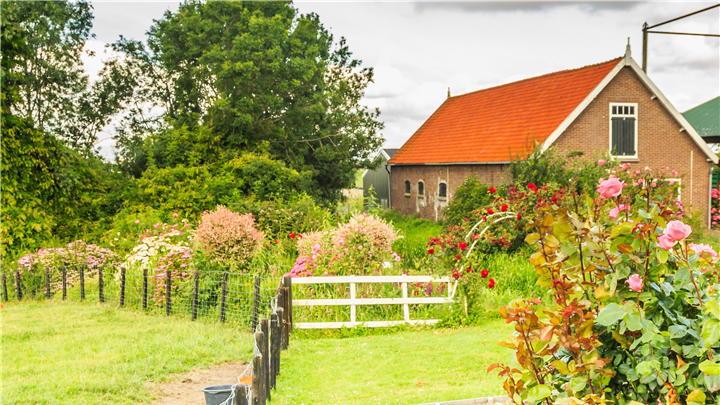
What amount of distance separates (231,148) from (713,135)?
80.2 ft

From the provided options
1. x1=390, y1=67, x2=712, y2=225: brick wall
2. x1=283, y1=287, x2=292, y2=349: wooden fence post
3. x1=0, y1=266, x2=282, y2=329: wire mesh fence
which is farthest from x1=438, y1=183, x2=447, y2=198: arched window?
x1=283, y1=287, x2=292, y2=349: wooden fence post

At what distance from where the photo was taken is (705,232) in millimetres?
21250

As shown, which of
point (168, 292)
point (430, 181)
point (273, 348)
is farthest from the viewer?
point (430, 181)

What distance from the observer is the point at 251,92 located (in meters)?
23.9

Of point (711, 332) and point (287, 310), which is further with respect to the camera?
point (287, 310)

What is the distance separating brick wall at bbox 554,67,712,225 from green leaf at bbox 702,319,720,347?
1869 cm

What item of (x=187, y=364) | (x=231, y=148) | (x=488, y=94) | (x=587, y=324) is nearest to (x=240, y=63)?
(x=231, y=148)

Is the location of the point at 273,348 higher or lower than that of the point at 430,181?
lower

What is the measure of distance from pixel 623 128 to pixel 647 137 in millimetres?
1150

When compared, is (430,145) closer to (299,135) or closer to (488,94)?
(488,94)

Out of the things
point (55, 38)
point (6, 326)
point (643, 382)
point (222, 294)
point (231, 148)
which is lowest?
point (6, 326)

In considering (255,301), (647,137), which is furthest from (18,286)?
(647,137)

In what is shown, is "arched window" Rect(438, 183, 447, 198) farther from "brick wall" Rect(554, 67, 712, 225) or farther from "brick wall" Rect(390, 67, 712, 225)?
"brick wall" Rect(554, 67, 712, 225)

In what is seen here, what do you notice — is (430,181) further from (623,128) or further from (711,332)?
(711,332)
